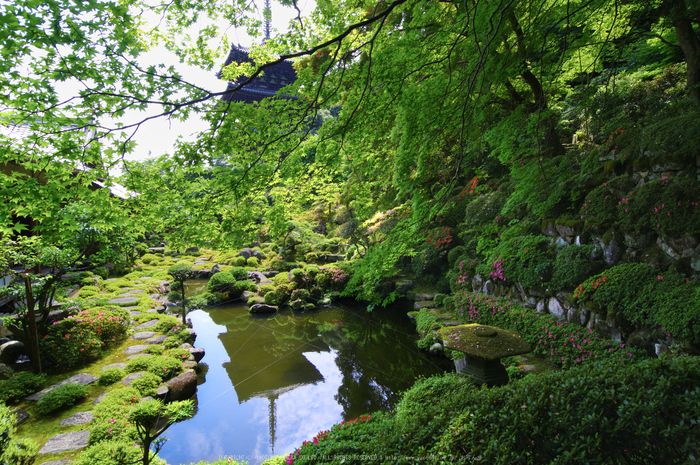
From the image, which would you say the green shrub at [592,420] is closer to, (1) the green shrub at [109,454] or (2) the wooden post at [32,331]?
(1) the green shrub at [109,454]

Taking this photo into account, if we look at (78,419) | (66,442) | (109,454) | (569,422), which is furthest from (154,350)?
(569,422)

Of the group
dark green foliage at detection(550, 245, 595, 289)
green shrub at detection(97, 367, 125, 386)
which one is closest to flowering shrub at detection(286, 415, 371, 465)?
green shrub at detection(97, 367, 125, 386)

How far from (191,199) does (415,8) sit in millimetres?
3919

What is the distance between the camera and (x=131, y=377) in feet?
17.2

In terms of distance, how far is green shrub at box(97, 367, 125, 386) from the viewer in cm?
504

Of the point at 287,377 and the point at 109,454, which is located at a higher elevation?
the point at 109,454

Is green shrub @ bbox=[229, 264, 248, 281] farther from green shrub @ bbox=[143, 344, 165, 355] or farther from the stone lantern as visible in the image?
the stone lantern

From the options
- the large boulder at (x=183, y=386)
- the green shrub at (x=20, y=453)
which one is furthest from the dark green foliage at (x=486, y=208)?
the green shrub at (x=20, y=453)

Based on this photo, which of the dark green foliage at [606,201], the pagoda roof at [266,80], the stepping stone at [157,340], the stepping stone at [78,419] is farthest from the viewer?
the pagoda roof at [266,80]

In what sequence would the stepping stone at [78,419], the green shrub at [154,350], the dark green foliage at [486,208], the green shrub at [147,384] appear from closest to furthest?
the stepping stone at [78,419] < the green shrub at [147,384] < the green shrub at [154,350] < the dark green foliage at [486,208]

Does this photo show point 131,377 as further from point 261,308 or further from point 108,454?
point 261,308

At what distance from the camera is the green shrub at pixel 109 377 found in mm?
5043

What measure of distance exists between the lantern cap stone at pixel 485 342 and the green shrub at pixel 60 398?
569cm

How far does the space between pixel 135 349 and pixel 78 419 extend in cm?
234
